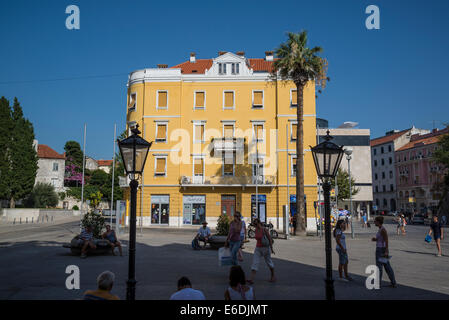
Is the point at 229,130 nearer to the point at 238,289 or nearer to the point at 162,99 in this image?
the point at 162,99

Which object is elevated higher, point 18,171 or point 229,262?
point 18,171

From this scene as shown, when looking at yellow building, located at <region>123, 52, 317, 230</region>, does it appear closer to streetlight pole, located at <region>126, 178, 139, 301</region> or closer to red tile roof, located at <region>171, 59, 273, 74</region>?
red tile roof, located at <region>171, 59, 273, 74</region>

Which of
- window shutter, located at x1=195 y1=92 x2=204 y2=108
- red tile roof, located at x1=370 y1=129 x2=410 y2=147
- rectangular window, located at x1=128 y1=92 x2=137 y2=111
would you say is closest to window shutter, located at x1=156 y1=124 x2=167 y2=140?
rectangular window, located at x1=128 y1=92 x2=137 y2=111

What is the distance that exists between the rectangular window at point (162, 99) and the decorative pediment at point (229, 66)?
16.3ft

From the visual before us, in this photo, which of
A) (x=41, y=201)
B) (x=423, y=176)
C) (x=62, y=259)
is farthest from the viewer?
(x=423, y=176)

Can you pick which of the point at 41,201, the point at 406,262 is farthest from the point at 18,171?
the point at 406,262

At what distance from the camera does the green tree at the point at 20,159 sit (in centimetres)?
4603

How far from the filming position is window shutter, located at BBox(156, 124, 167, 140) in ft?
122

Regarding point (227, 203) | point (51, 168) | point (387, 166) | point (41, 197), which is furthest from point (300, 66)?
point (387, 166)

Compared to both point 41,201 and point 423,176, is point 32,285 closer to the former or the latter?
point 41,201

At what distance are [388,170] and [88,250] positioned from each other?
Result: 84.8 meters

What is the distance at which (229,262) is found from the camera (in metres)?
9.05

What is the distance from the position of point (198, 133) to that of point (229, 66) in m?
7.95

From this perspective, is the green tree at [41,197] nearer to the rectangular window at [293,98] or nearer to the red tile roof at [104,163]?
the rectangular window at [293,98]
